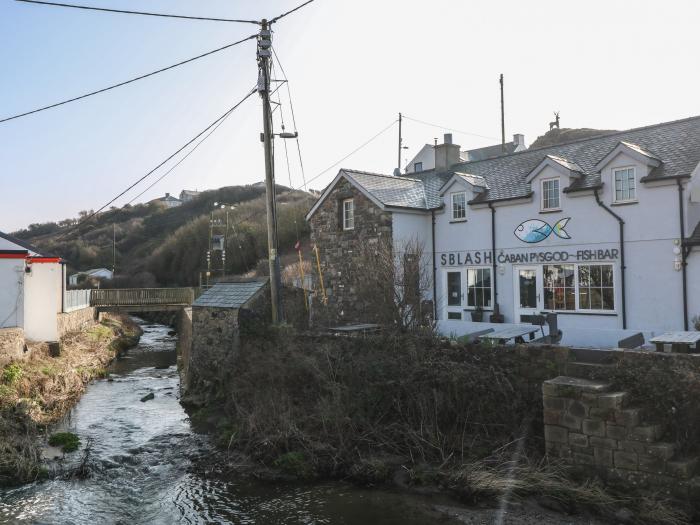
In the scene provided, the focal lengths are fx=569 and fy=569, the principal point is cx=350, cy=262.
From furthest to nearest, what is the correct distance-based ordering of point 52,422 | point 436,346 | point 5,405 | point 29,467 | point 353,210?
point 353,210
point 52,422
point 5,405
point 436,346
point 29,467

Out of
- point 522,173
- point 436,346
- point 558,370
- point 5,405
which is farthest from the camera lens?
point 522,173

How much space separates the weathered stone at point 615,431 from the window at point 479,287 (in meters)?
9.28

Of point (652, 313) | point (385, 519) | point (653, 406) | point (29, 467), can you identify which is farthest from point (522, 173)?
point (29, 467)

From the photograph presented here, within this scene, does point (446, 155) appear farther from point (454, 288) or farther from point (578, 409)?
point (578, 409)

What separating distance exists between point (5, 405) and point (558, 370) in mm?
13322

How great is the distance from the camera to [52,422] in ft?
51.1

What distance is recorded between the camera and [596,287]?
1590 centimetres

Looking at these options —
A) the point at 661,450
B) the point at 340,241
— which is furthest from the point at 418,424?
the point at 340,241

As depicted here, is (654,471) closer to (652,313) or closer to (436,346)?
(436,346)

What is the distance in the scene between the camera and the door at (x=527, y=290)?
56.2 feet

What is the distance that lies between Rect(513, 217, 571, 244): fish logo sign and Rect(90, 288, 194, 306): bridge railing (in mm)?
28207

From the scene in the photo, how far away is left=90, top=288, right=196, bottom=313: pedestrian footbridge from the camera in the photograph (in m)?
37.5

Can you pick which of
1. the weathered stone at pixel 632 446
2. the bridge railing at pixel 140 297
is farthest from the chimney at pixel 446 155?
the bridge railing at pixel 140 297

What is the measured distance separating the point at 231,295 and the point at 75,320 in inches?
596
